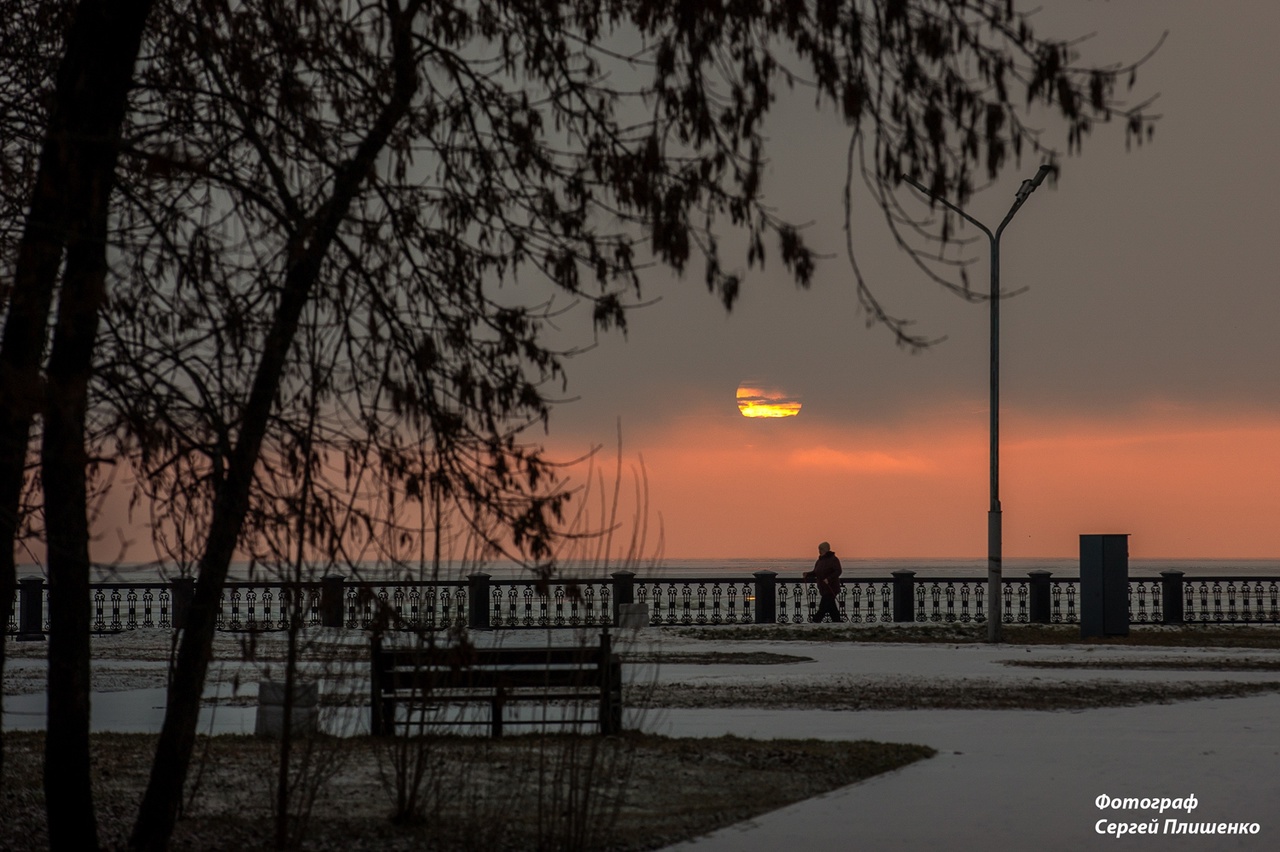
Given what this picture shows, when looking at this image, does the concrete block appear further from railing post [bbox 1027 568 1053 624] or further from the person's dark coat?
railing post [bbox 1027 568 1053 624]

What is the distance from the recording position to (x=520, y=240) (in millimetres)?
8008

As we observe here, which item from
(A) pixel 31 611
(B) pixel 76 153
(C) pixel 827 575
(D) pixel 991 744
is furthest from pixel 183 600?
(C) pixel 827 575

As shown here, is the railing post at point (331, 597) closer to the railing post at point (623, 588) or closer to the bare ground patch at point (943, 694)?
the bare ground patch at point (943, 694)

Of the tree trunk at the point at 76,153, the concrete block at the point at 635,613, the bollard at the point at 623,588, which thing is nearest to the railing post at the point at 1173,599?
the bollard at the point at 623,588

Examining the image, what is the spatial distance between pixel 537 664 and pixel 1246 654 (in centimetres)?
1624

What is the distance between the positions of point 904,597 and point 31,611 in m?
19.7

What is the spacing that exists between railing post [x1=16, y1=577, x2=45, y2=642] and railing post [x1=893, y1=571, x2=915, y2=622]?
62.7 ft

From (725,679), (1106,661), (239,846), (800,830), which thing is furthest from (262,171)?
(1106,661)

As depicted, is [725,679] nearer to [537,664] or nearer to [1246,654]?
[537,664]

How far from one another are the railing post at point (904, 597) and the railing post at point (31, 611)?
19102 millimetres

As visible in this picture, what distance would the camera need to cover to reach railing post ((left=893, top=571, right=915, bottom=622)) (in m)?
36.4

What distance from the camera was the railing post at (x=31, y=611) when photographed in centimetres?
3244

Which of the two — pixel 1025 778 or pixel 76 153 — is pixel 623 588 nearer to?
pixel 1025 778

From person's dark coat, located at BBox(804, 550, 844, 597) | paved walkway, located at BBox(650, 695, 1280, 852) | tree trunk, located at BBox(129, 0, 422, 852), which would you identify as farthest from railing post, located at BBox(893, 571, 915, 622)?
tree trunk, located at BBox(129, 0, 422, 852)
